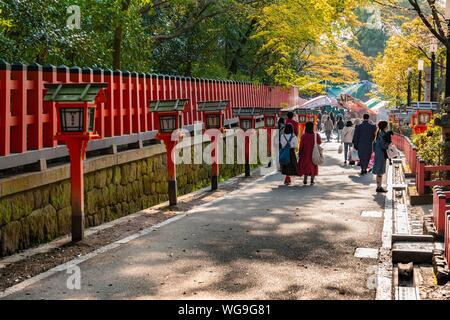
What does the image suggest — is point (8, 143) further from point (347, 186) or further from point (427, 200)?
point (347, 186)

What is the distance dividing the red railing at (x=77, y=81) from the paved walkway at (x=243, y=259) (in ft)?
7.19

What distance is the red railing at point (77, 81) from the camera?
9.30m

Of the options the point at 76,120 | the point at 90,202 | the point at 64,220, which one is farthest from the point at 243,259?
the point at 90,202

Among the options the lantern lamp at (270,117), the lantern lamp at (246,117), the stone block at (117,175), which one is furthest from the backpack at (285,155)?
the stone block at (117,175)

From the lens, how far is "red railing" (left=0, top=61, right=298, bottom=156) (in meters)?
9.30

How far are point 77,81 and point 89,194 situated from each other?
188 cm

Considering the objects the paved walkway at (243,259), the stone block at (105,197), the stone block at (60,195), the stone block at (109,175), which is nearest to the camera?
the paved walkway at (243,259)

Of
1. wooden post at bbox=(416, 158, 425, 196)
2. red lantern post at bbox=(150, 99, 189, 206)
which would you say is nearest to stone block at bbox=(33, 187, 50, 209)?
red lantern post at bbox=(150, 99, 189, 206)

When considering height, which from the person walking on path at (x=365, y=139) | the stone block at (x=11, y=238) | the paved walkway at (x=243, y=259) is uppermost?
the person walking on path at (x=365, y=139)

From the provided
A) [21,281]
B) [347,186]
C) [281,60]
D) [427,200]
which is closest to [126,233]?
[21,281]

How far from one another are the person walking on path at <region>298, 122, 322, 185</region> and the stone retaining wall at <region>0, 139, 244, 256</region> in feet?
9.51

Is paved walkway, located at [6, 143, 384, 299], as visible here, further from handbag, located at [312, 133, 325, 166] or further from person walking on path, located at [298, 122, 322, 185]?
handbag, located at [312, 133, 325, 166]

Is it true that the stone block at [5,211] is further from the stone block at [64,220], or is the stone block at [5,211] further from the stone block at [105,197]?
the stone block at [105,197]

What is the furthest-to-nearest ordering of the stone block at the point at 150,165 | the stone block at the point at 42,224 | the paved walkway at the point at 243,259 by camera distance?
1. the stone block at the point at 150,165
2. the stone block at the point at 42,224
3. the paved walkway at the point at 243,259
